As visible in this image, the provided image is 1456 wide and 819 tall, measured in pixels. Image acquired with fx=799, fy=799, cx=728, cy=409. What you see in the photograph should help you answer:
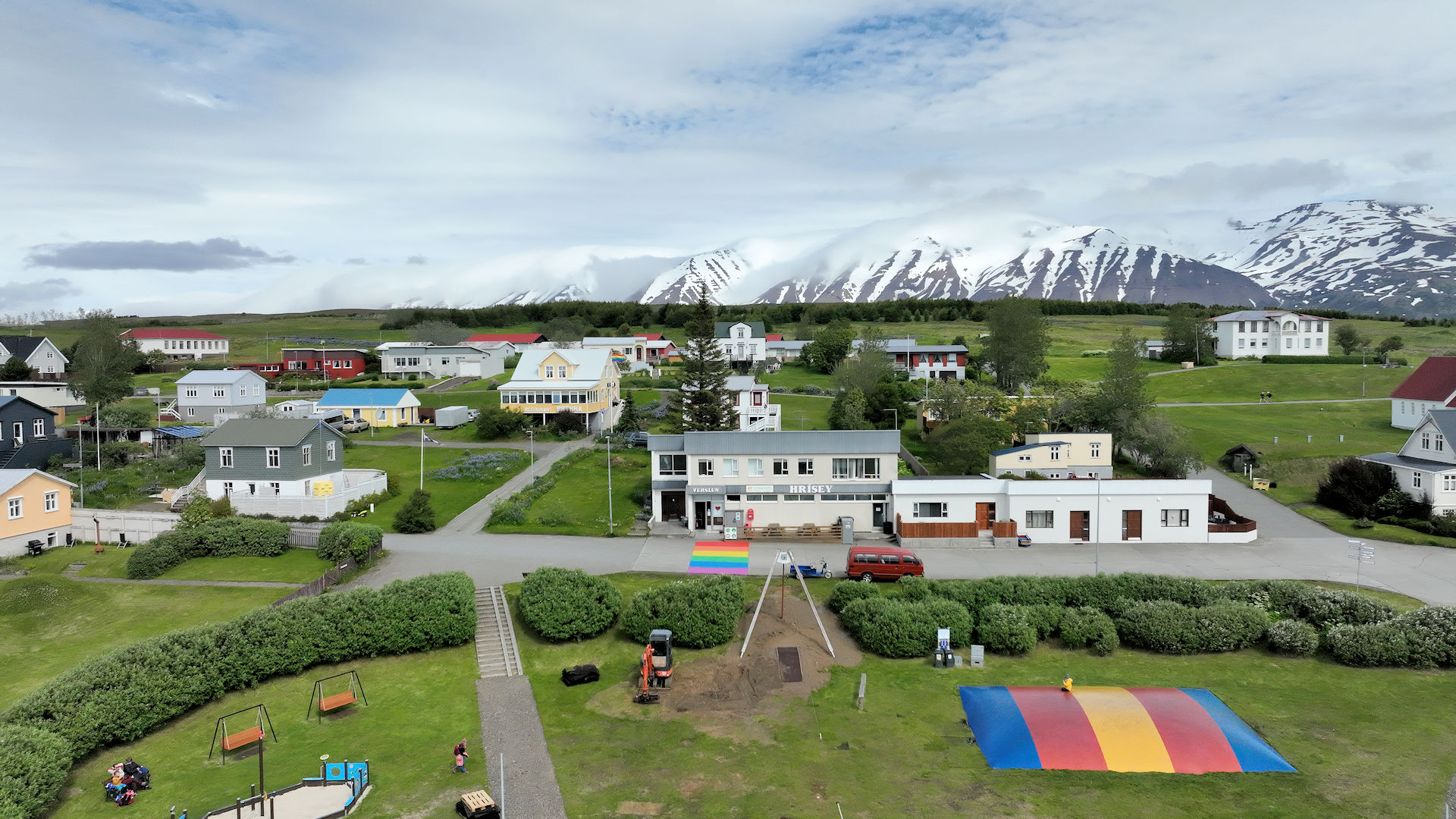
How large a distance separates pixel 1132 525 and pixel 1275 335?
257 feet

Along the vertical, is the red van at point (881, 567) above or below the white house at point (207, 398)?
below

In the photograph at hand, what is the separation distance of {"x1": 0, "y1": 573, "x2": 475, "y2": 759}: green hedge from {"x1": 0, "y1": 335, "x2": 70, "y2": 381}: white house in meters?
81.8

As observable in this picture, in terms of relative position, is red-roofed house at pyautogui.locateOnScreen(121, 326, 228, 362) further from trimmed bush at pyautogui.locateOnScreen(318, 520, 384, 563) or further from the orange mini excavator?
the orange mini excavator

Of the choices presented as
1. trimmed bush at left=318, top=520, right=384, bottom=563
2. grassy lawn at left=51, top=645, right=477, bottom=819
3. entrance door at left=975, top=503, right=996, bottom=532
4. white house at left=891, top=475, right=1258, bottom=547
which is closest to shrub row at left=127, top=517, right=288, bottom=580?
trimmed bush at left=318, top=520, right=384, bottom=563

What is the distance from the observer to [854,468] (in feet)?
139

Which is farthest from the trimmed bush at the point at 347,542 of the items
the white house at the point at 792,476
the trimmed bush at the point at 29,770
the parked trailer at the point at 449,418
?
the parked trailer at the point at 449,418

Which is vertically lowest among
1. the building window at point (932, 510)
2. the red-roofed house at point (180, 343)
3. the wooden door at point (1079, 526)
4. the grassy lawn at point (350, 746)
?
the grassy lawn at point (350, 746)

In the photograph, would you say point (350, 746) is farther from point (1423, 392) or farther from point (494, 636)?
point (1423, 392)

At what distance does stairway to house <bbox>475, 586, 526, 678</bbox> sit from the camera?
26675 mm

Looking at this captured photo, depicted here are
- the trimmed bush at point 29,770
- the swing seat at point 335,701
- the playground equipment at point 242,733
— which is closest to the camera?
the trimmed bush at point 29,770

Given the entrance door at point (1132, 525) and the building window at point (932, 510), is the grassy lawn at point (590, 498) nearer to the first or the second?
the building window at point (932, 510)

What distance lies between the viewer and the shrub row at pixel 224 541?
35219 mm

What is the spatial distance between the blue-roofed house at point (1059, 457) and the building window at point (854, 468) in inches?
394

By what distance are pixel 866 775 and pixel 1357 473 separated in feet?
134
